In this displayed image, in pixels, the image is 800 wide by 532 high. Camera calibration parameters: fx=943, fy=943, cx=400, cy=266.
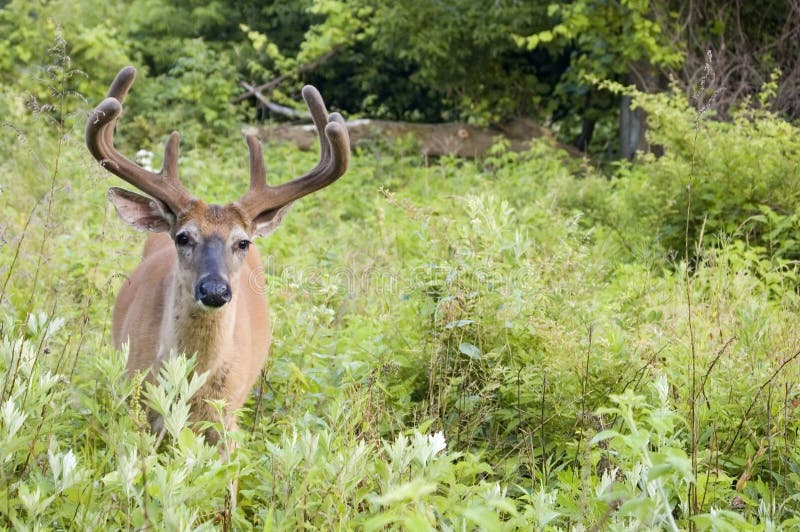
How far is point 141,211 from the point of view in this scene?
14.6 feet

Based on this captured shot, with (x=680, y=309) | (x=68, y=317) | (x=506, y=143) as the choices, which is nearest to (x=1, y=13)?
(x=506, y=143)

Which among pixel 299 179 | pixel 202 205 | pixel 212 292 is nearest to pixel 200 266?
pixel 212 292

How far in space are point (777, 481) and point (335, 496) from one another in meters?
1.74

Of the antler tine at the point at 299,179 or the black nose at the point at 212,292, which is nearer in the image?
the black nose at the point at 212,292

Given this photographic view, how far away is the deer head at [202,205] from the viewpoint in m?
4.05

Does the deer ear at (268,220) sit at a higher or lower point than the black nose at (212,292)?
lower

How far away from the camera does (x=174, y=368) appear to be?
2363 mm

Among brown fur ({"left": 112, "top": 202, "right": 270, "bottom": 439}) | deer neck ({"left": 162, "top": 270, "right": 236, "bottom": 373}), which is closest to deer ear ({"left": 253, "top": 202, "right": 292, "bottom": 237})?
brown fur ({"left": 112, "top": 202, "right": 270, "bottom": 439})

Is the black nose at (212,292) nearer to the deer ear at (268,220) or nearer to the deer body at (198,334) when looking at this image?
the deer body at (198,334)

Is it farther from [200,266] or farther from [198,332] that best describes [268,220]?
[198,332]

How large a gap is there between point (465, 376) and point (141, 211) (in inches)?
68.8

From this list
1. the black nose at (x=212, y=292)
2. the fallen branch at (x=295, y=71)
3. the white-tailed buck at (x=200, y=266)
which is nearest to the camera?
the black nose at (x=212, y=292)

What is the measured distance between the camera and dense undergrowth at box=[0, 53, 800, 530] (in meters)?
2.35

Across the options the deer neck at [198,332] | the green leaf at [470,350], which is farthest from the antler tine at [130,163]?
the green leaf at [470,350]
